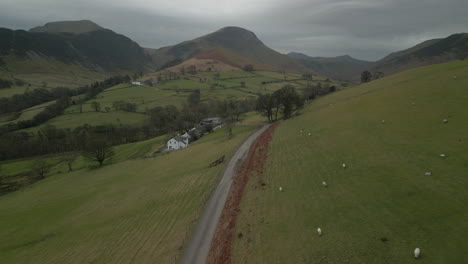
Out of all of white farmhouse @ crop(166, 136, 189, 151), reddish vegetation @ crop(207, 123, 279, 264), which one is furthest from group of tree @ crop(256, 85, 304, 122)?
white farmhouse @ crop(166, 136, 189, 151)

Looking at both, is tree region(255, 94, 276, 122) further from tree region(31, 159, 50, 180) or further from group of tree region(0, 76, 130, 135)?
group of tree region(0, 76, 130, 135)

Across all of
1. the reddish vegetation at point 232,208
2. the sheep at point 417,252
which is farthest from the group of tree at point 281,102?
the sheep at point 417,252

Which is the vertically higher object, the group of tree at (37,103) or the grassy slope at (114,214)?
the group of tree at (37,103)

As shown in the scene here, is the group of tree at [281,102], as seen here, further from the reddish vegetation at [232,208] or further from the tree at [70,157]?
the tree at [70,157]

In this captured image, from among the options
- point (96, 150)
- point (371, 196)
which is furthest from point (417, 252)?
point (96, 150)

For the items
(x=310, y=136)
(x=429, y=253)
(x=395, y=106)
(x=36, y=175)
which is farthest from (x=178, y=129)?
(x=429, y=253)
